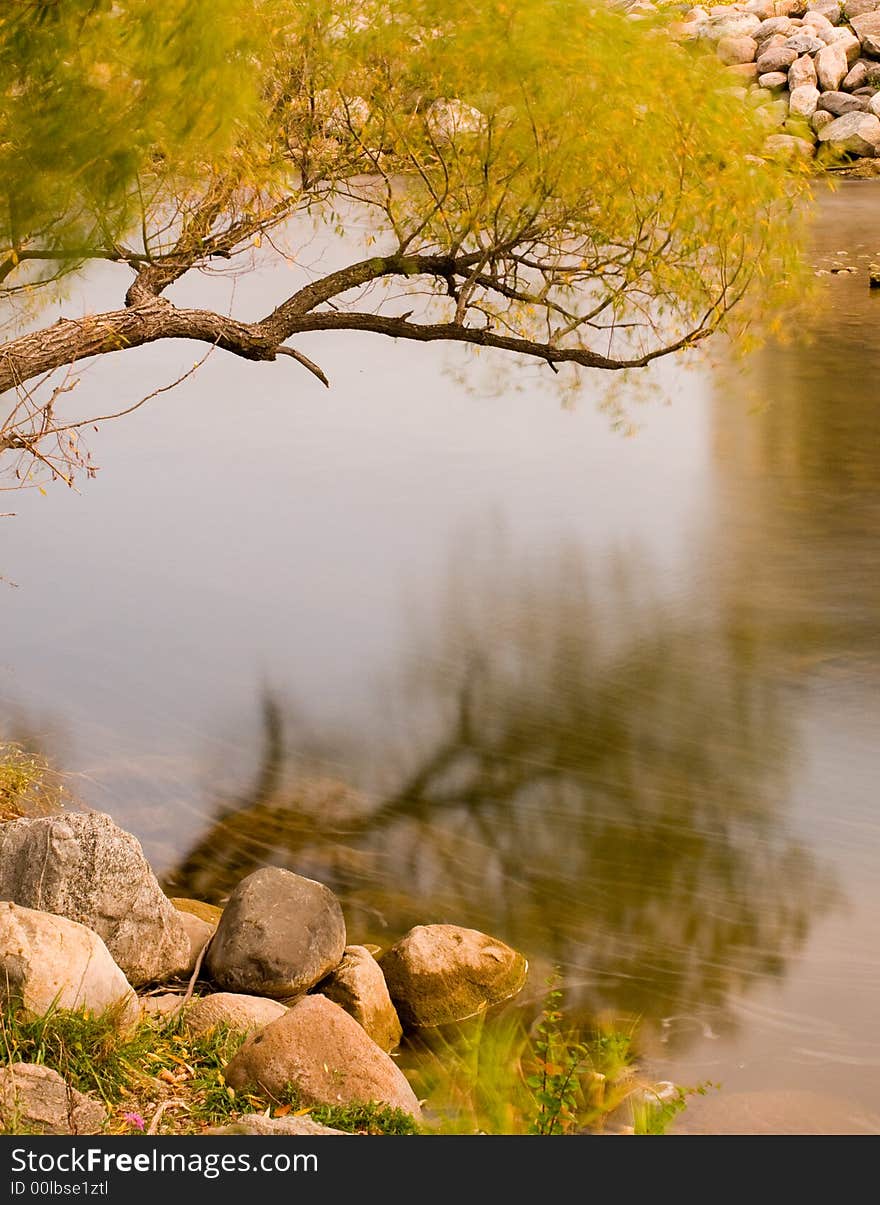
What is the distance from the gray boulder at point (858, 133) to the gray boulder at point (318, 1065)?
2989 centimetres

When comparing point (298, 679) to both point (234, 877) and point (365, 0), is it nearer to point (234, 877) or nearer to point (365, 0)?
point (234, 877)

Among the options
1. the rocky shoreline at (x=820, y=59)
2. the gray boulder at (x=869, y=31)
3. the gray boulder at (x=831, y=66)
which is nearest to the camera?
the rocky shoreline at (x=820, y=59)

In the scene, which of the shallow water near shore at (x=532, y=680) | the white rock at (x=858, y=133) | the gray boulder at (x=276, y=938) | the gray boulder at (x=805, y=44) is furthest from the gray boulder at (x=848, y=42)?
the gray boulder at (x=276, y=938)

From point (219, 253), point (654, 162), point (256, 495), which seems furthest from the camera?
point (256, 495)

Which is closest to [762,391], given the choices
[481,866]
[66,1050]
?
[481,866]

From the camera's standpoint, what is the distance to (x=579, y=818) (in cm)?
789

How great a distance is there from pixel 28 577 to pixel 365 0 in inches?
260

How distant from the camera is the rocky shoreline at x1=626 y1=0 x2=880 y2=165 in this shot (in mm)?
31328

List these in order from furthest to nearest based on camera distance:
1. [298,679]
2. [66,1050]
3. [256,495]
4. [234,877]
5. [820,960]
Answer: [256,495], [298,679], [234,877], [820,960], [66,1050]

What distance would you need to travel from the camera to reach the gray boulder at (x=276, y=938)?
5652 millimetres

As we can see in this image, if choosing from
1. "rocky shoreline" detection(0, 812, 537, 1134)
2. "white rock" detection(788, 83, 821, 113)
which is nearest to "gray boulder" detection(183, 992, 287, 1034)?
"rocky shoreline" detection(0, 812, 537, 1134)

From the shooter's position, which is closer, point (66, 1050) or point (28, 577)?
point (66, 1050)

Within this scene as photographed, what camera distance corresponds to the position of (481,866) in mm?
7328

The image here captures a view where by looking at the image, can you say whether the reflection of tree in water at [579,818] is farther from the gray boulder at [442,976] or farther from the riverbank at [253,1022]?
the riverbank at [253,1022]
